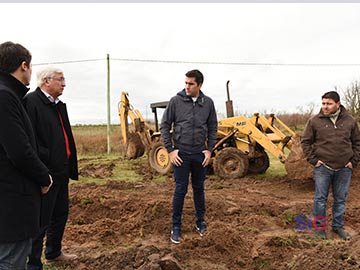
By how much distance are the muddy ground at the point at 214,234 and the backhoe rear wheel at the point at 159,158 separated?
2236 millimetres

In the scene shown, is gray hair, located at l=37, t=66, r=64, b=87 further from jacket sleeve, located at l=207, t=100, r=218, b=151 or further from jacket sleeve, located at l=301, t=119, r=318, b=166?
jacket sleeve, located at l=301, t=119, r=318, b=166

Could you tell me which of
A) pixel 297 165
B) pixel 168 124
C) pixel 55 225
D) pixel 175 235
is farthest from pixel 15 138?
pixel 297 165

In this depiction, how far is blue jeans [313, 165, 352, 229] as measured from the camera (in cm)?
434

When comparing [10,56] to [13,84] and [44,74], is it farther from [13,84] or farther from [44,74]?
[44,74]

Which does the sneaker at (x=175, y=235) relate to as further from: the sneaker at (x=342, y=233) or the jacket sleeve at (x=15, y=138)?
the jacket sleeve at (x=15, y=138)

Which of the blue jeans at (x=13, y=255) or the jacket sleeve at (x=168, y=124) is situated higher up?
the jacket sleeve at (x=168, y=124)

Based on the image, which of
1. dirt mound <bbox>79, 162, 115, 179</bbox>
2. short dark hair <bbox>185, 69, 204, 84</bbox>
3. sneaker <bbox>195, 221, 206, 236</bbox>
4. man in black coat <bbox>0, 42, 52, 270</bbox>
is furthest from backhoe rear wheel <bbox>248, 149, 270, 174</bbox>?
man in black coat <bbox>0, 42, 52, 270</bbox>

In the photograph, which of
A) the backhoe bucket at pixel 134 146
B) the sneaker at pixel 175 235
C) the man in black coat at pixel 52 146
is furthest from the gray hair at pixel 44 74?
the backhoe bucket at pixel 134 146

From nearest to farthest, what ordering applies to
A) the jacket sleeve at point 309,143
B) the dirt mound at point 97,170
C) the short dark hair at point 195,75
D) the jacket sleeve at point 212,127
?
the short dark hair at point 195,75 → the jacket sleeve at point 212,127 → the jacket sleeve at point 309,143 → the dirt mound at point 97,170

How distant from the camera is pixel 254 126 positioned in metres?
8.23

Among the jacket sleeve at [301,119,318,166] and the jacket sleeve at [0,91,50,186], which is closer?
the jacket sleeve at [0,91,50,186]

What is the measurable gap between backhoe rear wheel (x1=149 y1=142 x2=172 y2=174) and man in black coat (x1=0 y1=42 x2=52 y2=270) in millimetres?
7046

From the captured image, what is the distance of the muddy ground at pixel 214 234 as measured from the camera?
11.1 ft

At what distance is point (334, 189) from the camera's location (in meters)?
4.45
